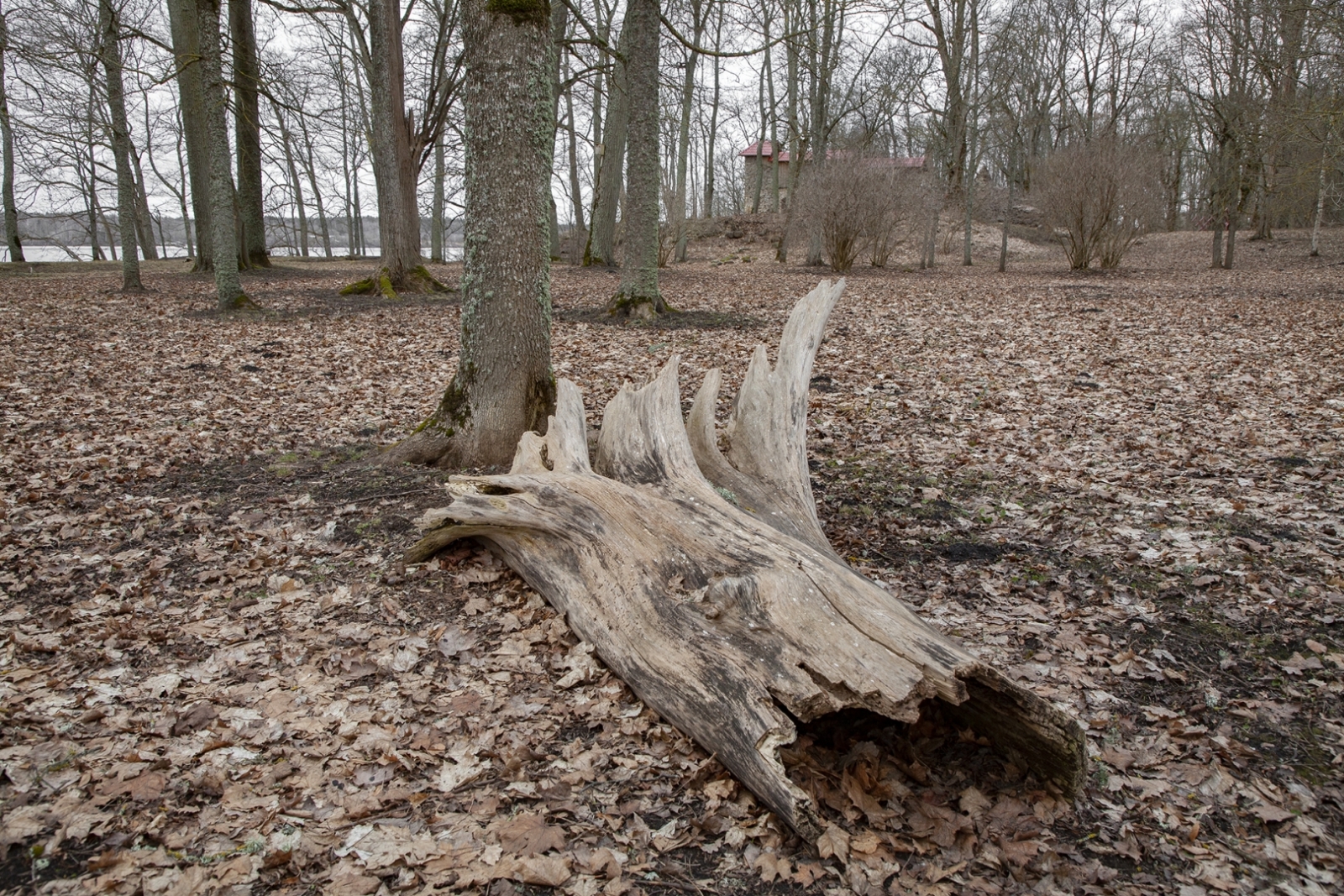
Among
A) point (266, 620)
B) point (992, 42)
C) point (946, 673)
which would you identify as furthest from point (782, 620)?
point (992, 42)

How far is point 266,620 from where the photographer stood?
383 cm

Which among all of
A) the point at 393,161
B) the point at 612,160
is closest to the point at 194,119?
the point at 393,161

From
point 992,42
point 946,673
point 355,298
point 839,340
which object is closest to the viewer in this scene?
point 946,673

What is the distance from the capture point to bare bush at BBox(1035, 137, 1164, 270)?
58.6 feet

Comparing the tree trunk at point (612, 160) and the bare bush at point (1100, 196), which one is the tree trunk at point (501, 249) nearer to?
the tree trunk at point (612, 160)

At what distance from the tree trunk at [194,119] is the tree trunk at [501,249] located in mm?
9261

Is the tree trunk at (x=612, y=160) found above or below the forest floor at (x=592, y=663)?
above

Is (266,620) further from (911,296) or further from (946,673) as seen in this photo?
(911,296)

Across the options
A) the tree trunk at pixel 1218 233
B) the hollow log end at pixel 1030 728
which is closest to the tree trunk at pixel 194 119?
the hollow log end at pixel 1030 728

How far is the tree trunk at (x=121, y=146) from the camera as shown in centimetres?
1164

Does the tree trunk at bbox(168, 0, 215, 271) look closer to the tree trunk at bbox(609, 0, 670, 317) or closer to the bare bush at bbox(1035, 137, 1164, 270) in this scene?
the tree trunk at bbox(609, 0, 670, 317)

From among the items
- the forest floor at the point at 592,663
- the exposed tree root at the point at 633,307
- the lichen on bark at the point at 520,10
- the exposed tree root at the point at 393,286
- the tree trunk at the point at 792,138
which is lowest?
the forest floor at the point at 592,663

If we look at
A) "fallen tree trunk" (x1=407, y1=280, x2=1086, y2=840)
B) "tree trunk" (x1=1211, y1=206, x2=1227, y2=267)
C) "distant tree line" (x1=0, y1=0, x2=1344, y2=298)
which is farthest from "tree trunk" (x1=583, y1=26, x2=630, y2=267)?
"fallen tree trunk" (x1=407, y1=280, x2=1086, y2=840)

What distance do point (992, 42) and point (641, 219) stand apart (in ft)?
75.9
